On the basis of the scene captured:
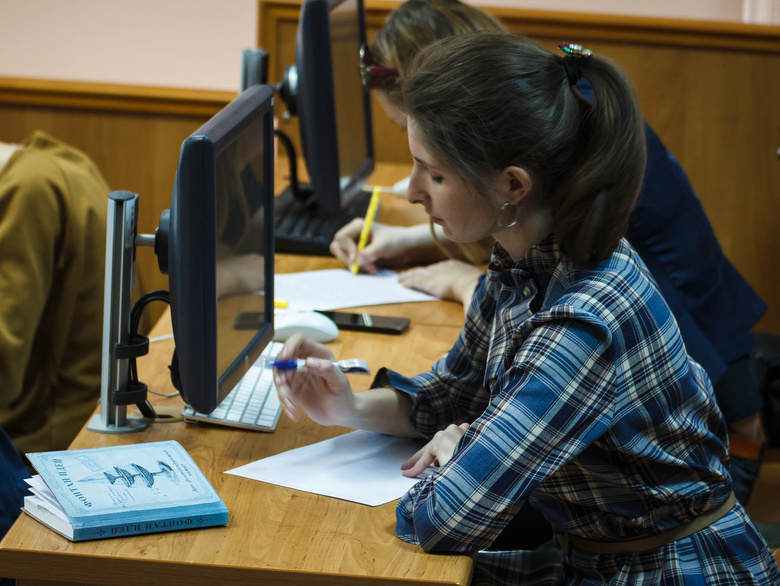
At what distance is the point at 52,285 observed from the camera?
5.69ft

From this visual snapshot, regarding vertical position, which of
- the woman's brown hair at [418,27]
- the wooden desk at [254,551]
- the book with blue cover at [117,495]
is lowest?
the wooden desk at [254,551]

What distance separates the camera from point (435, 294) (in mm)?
1808

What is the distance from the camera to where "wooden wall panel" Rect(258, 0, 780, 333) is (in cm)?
277

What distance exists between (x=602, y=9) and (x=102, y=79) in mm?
1988

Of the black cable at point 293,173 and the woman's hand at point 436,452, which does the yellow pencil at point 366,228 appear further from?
the woman's hand at point 436,452

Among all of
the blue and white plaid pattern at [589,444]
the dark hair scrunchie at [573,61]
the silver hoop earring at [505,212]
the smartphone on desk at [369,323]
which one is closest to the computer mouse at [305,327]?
the smartphone on desk at [369,323]

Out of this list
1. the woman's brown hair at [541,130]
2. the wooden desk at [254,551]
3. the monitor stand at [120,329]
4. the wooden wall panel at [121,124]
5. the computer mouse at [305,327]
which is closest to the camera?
the wooden desk at [254,551]

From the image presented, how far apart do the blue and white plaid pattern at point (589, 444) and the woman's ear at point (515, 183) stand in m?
0.07

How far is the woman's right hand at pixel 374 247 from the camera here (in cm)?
192

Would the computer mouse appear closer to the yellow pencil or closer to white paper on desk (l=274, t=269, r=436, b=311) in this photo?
white paper on desk (l=274, t=269, r=436, b=311)

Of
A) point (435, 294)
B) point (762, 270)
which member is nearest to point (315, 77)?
point (435, 294)

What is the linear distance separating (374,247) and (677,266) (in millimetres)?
612

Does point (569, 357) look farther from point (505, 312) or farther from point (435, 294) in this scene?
point (435, 294)

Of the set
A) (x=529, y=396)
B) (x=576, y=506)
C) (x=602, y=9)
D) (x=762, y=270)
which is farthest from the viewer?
(x=602, y=9)
